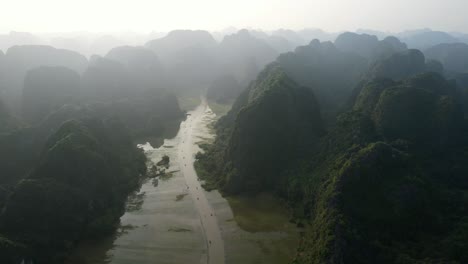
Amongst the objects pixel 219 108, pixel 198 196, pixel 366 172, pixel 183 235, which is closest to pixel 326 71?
pixel 219 108

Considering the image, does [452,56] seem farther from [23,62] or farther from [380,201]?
[23,62]

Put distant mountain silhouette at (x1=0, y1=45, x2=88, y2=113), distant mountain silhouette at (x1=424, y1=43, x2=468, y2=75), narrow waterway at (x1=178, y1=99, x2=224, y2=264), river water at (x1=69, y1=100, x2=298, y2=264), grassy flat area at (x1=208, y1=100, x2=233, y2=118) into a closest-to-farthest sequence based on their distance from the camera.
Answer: river water at (x1=69, y1=100, x2=298, y2=264) < narrow waterway at (x1=178, y1=99, x2=224, y2=264) < grassy flat area at (x1=208, y1=100, x2=233, y2=118) < distant mountain silhouette at (x1=0, y1=45, x2=88, y2=113) < distant mountain silhouette at (x1=424, y1=43, x2=468, y2=75)

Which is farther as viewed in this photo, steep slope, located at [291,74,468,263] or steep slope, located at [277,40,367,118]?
steep slope, located at [277,40,367,118]

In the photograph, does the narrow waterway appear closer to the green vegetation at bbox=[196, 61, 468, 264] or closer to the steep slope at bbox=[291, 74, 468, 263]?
the green vegetation at bbox=[196, 61, 468, 264]

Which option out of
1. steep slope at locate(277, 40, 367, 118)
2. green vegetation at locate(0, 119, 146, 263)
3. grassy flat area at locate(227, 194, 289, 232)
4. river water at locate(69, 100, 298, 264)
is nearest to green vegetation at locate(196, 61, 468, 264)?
grassy flat area at locate(227, 194, 289, 232)

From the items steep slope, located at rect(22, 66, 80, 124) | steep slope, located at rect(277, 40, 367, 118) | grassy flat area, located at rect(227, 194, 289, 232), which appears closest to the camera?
grassy flat area, located at rect(227, 194, 289, 232)

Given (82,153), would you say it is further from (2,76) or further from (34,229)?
(2,76)

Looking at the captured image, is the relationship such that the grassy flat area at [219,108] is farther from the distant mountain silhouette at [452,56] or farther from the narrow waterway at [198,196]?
the distant mountain silhouette at [452,56]

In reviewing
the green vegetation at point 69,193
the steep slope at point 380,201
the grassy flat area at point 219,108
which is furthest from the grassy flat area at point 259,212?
the grassy flat area at point 219,108

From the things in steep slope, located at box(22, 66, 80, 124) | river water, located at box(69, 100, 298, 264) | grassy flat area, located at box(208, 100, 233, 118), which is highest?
steep slope, located at box(22, 66, 80, 124)
